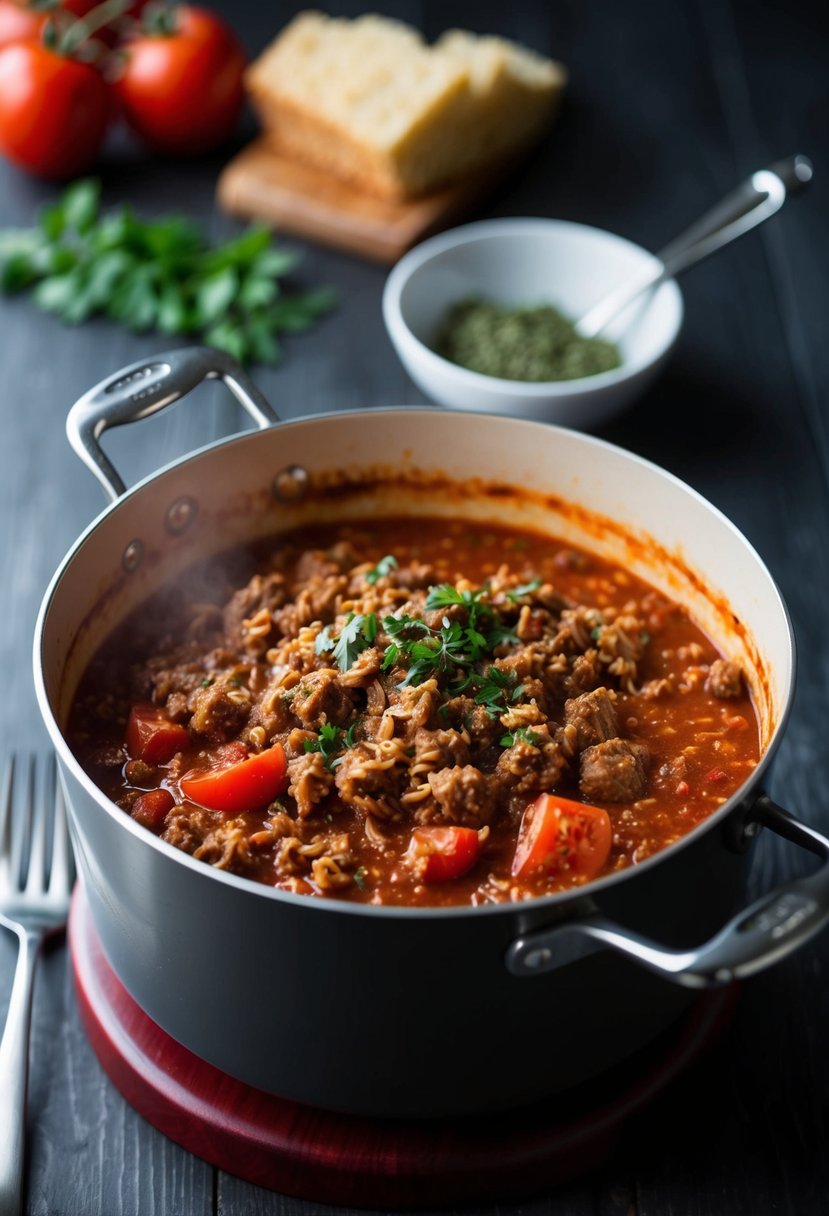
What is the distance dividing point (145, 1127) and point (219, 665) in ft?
3.47

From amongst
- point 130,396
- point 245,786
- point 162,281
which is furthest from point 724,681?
point 162,281

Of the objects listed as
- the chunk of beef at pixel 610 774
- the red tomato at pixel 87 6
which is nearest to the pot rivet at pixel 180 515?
the chunk of beef at pixel 610 774

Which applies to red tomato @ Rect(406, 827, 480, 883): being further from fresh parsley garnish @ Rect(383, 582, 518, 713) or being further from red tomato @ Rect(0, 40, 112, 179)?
red tomato @ Rect(0, 40, 112, 179)

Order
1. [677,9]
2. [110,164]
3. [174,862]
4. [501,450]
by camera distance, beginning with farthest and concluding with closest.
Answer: [677,9], [110,164], [501,450], [174,862]

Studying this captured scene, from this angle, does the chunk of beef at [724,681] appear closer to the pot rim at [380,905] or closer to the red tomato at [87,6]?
the pot rim at [380,905]

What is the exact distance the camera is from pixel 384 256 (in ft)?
17.8

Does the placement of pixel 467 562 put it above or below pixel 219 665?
below

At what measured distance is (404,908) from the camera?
216 centimetres

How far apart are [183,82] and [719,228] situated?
2390mm

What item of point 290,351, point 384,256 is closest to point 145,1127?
point 290,351

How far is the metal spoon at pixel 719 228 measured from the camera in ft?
14.8

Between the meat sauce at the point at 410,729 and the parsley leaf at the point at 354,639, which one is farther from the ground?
the parsley leaf at the point at 354,639

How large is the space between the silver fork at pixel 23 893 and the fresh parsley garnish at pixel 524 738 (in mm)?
1187

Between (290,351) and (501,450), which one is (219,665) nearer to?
(501,450)
